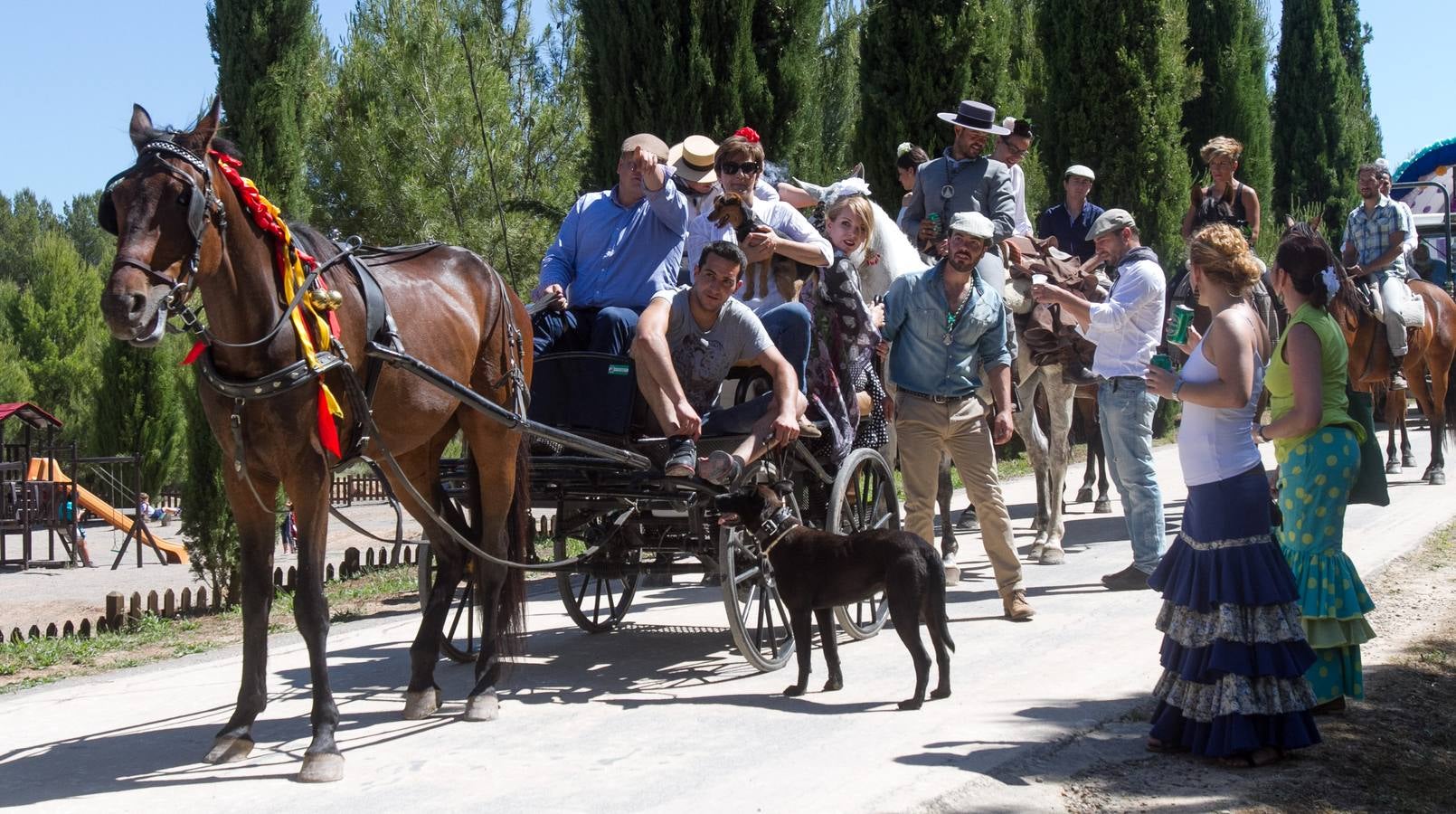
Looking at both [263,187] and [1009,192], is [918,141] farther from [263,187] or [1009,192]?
[263,187]

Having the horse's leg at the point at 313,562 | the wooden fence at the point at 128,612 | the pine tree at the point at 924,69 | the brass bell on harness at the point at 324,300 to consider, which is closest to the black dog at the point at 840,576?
the horse's leg at the point at 313,562

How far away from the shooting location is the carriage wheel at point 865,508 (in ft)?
26.0

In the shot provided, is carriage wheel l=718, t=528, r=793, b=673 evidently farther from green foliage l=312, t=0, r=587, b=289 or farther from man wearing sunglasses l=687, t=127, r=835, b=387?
green foliage l=312, t=0, r=587, b=289

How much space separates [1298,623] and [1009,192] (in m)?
5.81

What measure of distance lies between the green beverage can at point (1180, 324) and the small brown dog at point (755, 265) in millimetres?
2798

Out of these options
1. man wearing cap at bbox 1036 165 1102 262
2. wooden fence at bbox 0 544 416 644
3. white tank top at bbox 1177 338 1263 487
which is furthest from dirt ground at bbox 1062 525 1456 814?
man wearing cap at bbox 1036 165 1102 262

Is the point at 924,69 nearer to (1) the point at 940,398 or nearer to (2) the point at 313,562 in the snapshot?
(1) the point at 940,398

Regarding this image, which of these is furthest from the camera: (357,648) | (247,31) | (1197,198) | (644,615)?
(247,31)

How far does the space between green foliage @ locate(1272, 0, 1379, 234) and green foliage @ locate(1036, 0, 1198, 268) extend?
14.2 m

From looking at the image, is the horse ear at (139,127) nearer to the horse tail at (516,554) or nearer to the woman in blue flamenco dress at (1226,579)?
the horse tail at (516,554)

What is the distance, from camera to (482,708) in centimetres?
642

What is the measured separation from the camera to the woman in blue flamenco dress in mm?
5469

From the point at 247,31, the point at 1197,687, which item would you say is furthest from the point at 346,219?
the point at 1197,687

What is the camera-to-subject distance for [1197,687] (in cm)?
556
